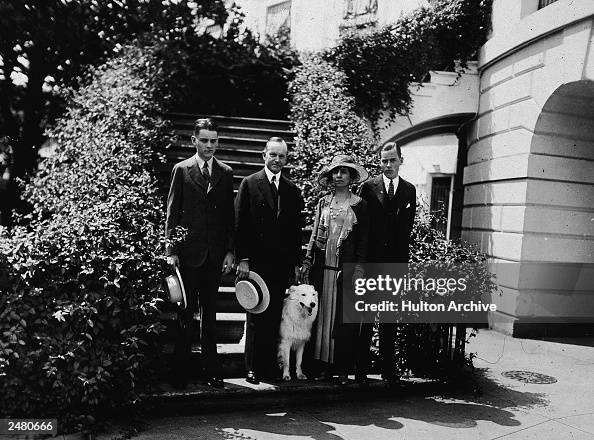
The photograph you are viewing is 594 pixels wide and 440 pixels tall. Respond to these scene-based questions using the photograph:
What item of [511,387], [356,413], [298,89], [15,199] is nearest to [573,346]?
[511,387]

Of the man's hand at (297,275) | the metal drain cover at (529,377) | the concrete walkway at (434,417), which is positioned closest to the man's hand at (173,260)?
the man's hand at (297,275)

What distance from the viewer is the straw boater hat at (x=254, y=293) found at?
507 centimetres

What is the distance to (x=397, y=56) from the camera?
464 inches

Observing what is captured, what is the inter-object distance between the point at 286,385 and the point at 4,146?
31.8ft

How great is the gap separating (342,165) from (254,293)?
1428mm

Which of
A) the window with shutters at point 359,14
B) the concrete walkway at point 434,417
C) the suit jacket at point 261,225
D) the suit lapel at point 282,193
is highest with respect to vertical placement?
the window with shutters at point 359,14

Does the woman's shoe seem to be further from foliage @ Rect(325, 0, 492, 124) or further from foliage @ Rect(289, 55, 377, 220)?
foliage @ Rect(325, 0, 492, 124)

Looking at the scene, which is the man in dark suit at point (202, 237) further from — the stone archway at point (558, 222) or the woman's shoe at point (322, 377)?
the stone archway at point (558, 222)

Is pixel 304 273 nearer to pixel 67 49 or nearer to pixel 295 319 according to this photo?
pixel 295 319

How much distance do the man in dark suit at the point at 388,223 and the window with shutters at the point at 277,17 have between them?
9.17 meters

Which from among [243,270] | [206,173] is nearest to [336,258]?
[243,270]

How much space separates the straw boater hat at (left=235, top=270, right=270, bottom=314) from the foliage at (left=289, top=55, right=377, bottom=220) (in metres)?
2.87

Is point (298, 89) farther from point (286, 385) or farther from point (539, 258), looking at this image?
point (286, 385)

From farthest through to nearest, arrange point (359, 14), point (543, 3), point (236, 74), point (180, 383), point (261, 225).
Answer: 1. point (359, 14)
2. point (236, 74)
3. point (543, 3)
4. point (261, 225)
5. point (180, 383)
